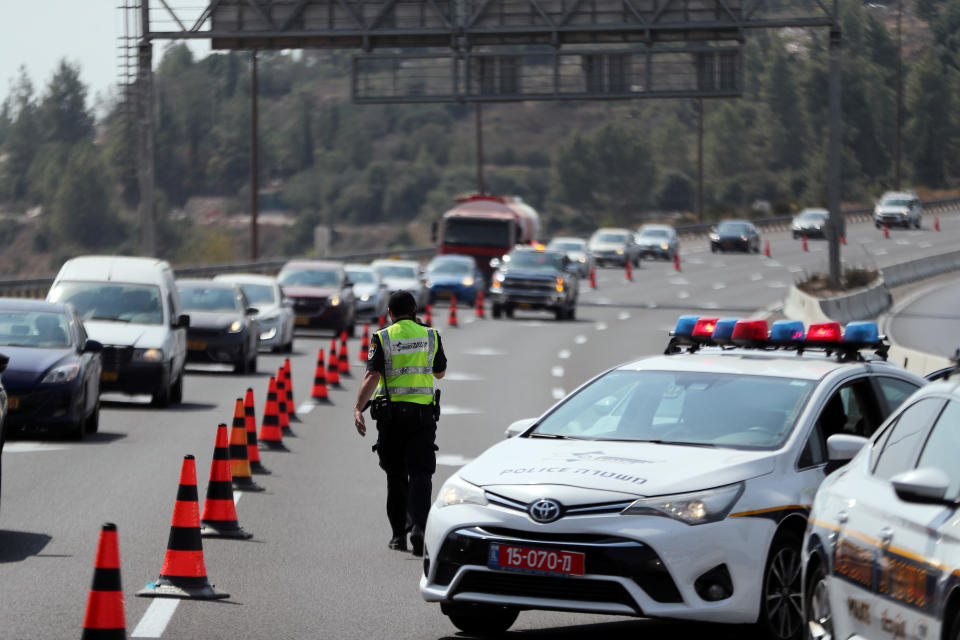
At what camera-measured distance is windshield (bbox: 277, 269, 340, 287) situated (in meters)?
38.8

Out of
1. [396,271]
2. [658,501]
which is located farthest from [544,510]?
[396,271]

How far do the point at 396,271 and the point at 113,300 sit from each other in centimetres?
2550

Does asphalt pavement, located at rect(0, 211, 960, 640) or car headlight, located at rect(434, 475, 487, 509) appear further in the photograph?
asphalt pavement, located at rect(0, 211, 960, 640)

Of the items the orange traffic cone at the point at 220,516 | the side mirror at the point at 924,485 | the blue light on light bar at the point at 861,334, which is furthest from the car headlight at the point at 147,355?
the side mirror at the point at 924,485

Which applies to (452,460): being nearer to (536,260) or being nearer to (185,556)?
(185,556)

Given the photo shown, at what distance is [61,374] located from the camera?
17.1 m

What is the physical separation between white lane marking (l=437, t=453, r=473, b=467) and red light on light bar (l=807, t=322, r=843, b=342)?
673cm

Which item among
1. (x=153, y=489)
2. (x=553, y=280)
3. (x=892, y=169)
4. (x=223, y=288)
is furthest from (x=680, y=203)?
(x=153, y=489)

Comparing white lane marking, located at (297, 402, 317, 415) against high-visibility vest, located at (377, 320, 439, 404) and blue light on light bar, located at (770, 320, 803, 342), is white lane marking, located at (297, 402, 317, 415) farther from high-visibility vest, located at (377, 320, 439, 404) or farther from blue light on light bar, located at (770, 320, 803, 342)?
blue light on light bar, located at (770, 320, 803, 342)

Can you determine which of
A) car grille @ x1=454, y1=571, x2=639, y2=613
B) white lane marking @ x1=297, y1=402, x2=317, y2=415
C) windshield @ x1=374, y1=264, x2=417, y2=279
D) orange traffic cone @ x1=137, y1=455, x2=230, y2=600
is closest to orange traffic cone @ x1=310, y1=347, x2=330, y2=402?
white lane marking @ x1=297, y1=402, x2=317, y2=415

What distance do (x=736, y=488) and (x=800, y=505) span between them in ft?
1.41

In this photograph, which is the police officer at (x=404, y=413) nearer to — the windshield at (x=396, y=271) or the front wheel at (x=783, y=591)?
the front wheel at (x=783, y=591)

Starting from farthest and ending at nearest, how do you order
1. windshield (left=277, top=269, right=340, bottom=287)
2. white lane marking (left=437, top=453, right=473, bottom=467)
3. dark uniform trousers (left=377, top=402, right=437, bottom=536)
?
windshield (left=277, top=269, right=340, bottom=287)
white lane marking (left=437, top=453, right=473, bottom=467)
dark uniform trousers (left=377, top=402, right=437, bottom=536)

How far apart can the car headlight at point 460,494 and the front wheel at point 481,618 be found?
519 millimetres
